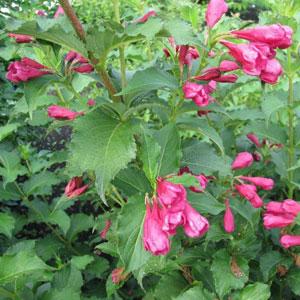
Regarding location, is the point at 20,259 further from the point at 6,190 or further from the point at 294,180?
the point at 294,180

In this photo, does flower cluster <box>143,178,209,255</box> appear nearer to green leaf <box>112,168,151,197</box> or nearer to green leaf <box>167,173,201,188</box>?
green leaf <box>167,173,201,188</box>

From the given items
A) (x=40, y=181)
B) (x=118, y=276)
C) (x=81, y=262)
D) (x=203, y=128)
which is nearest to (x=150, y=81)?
(x=203, y=128)

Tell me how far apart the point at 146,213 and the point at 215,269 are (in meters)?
0.60

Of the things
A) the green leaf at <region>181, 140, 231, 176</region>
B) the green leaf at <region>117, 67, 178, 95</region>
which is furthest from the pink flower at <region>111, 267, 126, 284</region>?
the green leaf at <region>117, 67, 178, 95</region>

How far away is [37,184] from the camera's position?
2326 mm

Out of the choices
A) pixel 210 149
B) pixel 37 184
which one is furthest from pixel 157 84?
pixel 37 184

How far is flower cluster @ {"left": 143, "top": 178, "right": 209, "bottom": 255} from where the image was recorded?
110 cm

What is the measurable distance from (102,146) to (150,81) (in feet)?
0.74

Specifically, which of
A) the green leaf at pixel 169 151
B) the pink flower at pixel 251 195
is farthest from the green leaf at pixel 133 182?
the pink flower at pixel 251 195

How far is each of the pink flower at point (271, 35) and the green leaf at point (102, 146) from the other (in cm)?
38

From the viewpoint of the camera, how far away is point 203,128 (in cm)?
141

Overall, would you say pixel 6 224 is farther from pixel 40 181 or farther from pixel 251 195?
pixel 251 195

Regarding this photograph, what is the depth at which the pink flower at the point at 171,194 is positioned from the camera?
3.61 feet

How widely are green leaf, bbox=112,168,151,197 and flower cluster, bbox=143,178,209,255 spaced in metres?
0.22
